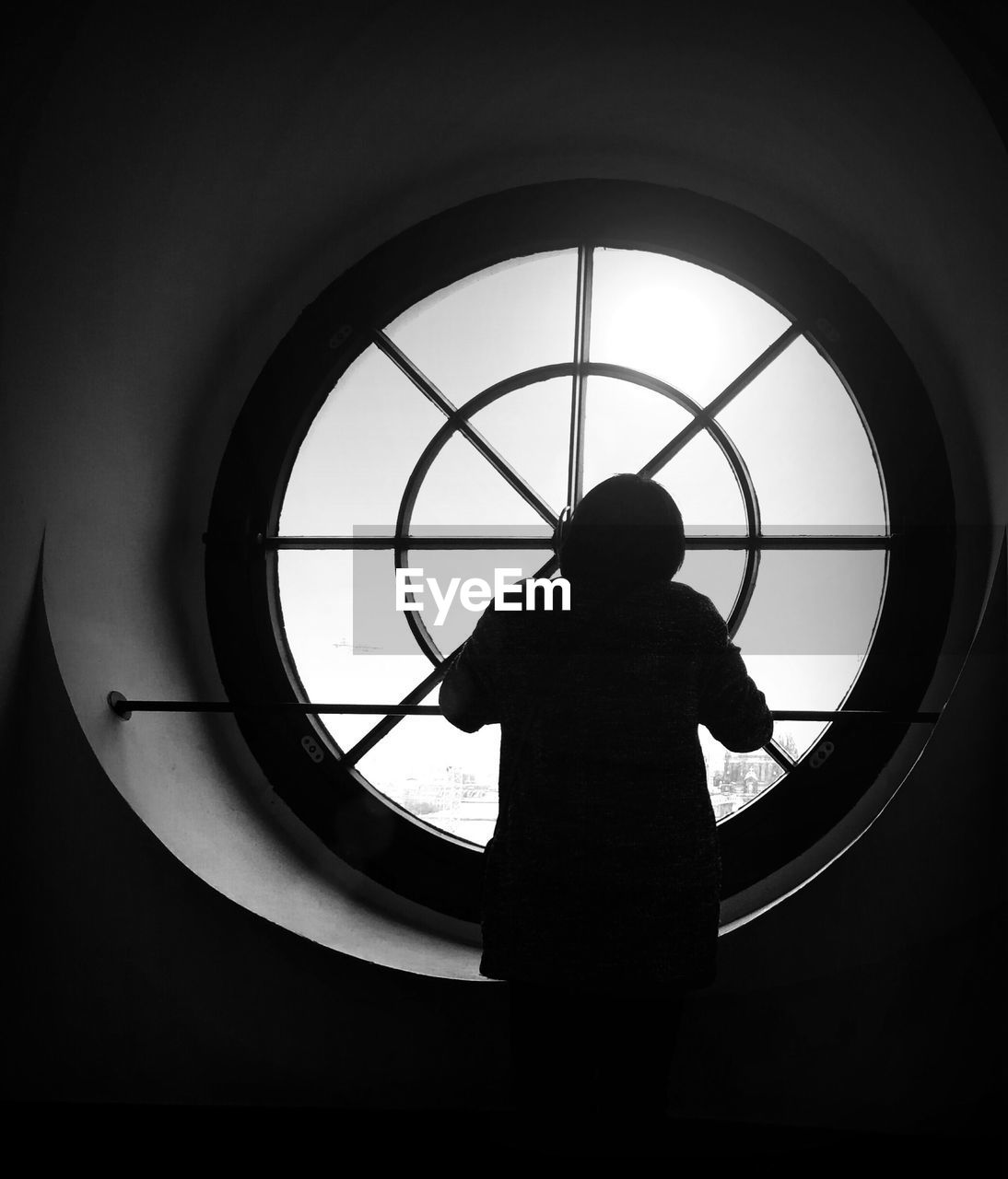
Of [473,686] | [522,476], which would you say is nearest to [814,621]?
[522,476]

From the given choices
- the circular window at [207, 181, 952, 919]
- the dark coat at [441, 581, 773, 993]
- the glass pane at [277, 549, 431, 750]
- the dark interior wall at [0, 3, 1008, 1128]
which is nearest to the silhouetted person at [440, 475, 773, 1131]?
the dark coat at [441, 581, 773, 993]

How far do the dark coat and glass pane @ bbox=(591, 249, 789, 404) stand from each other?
0.82m

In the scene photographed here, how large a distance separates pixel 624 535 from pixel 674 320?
900 mm

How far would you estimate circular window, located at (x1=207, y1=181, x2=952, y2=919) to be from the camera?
156 cm

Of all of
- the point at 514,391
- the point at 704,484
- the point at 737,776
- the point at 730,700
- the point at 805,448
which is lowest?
the point at 737,776

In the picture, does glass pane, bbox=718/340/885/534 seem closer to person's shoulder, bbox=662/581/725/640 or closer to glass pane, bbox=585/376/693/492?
glass pane, bbox=585/376/693/492

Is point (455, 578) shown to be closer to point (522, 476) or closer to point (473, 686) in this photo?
point (522, 476)

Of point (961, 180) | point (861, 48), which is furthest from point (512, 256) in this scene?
point (961, 180)

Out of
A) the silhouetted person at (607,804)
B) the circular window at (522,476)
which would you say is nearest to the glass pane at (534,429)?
the circular window at (522,476)

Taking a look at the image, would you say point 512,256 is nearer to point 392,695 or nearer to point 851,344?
point 851,344

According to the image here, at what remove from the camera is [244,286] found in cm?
163

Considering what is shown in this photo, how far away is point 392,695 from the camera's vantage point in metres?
1.69

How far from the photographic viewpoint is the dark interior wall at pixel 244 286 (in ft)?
4.00

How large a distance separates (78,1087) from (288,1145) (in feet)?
1.21
